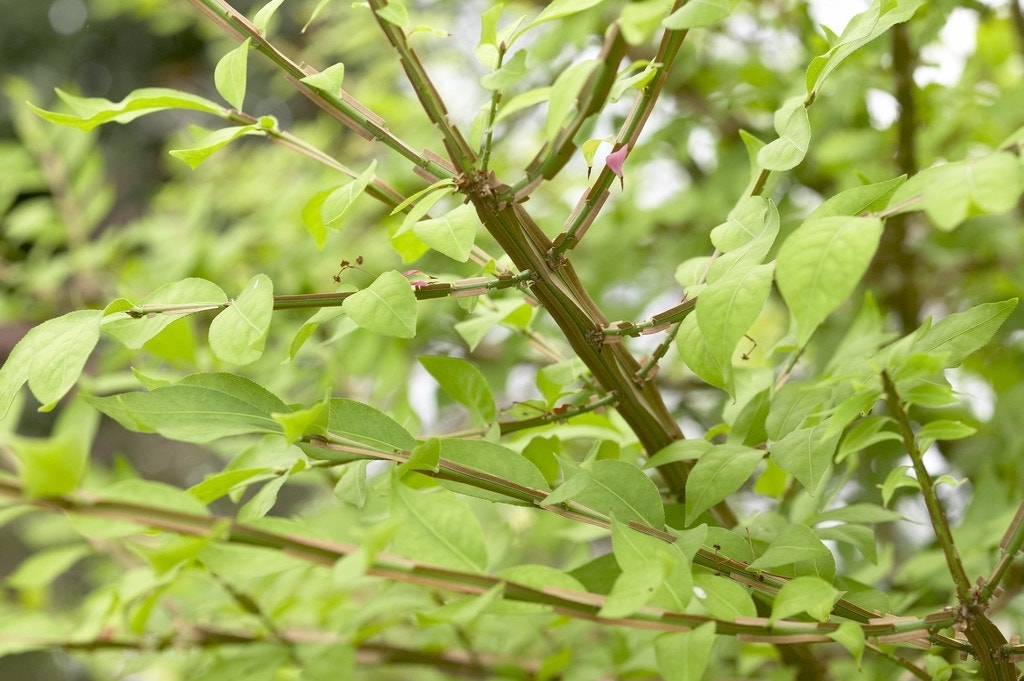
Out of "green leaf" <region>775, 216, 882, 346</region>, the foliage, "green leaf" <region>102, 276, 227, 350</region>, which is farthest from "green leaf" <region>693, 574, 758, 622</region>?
"green leaf" <region>102, 276, 227, 350</region>

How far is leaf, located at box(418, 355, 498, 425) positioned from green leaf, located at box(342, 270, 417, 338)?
9cm

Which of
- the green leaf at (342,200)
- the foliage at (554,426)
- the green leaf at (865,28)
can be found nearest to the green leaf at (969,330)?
the foliage at (554,426)

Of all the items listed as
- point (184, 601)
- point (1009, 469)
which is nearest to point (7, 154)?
point (184, 601)

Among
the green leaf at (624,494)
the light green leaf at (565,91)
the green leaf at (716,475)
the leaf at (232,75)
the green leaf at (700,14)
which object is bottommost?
the green leaf at (624,494)

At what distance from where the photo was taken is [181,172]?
2078 mm

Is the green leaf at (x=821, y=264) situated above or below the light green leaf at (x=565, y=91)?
below

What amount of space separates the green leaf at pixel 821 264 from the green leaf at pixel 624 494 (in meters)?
0.12

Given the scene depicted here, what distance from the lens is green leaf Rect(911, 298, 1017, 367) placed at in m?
0.34

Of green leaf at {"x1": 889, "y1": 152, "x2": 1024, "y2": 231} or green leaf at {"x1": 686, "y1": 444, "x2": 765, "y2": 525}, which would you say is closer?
green leaf at {"x1": 889, "y1": 152, "x2": 1024, "y2": 231}

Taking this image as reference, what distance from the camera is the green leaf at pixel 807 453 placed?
1.11ft

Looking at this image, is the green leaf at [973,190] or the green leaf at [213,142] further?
the green leaf at [213,142]

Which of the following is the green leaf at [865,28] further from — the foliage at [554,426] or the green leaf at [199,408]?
the green leaf at [199,408]

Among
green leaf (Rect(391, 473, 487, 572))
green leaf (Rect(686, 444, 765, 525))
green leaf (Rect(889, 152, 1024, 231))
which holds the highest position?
green leaf (Rect(889, 152, 1024, 231))

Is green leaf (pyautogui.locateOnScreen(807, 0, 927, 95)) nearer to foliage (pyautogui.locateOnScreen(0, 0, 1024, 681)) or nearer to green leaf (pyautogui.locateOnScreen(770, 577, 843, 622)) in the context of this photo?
foliage (pyautogui.locateOnScreen(0, 0, 1024, 681))
